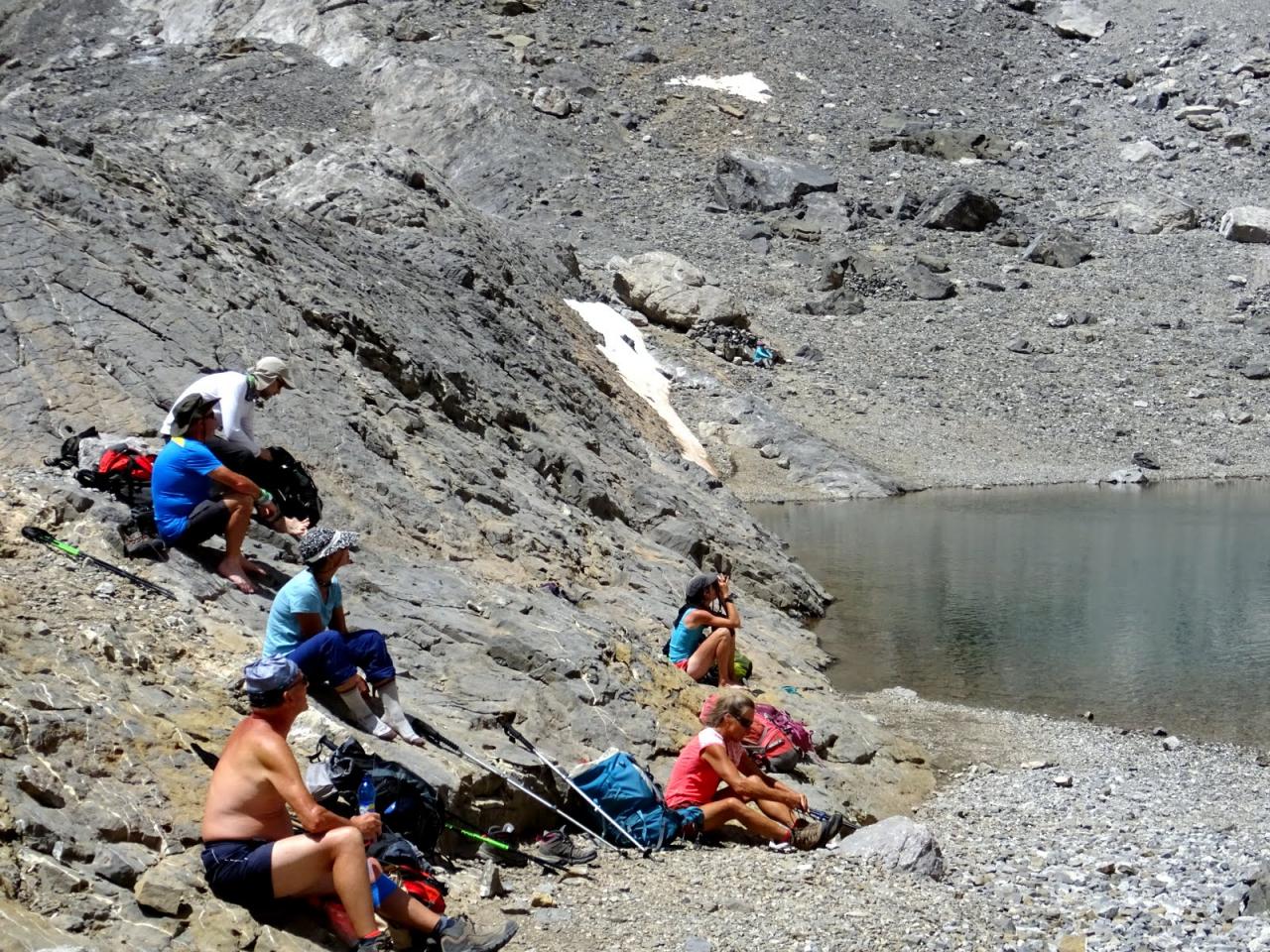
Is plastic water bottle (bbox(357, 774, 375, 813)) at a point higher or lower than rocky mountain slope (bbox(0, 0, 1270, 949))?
higher

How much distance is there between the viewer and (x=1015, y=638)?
18906 mm

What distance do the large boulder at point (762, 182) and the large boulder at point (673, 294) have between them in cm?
1190

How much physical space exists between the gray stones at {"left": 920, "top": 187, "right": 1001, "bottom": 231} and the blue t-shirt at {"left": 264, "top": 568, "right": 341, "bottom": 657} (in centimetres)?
4453

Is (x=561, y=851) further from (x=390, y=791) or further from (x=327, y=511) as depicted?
(x=327, y=511)

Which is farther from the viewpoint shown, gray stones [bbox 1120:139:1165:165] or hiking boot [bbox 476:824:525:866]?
gray stones [bbox 1120:139:1165:165]

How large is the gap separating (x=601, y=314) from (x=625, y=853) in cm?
2547

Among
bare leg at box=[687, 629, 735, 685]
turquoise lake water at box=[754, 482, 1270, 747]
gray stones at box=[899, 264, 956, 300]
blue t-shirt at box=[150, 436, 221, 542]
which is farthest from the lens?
gray stones at box=[899, 264, 956, 300]

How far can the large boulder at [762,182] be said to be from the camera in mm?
51594

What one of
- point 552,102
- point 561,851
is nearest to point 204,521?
point 561,851

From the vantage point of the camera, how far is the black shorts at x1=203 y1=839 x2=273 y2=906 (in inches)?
242

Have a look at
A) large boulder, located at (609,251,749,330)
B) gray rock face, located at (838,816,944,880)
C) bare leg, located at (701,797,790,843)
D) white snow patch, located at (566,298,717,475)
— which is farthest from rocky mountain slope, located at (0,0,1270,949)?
gray rock face, located at (838,816,944,880)

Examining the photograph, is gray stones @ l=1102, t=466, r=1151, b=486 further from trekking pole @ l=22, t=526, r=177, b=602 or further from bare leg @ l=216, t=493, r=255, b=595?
trekking pole @ l=22, t=526, r=177, b=602

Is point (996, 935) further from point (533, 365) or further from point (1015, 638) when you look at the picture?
point (533, 365)

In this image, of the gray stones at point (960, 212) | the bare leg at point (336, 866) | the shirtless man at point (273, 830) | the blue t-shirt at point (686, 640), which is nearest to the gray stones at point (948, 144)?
the gray stones at point (960, 212)
